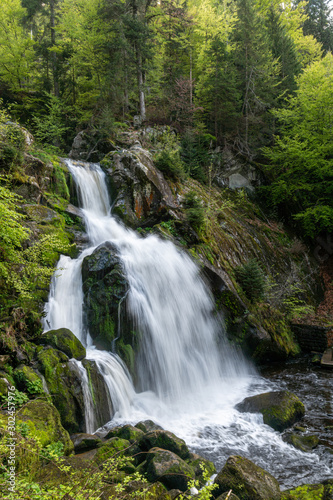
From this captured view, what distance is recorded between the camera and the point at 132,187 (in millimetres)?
11266

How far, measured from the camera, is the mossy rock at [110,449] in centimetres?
424

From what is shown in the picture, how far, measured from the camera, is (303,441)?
603 cm

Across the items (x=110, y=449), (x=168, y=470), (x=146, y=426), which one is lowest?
(x=146, y=426)

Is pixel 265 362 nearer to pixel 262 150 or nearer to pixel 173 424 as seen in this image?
pixel 173 424

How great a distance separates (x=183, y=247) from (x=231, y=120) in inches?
471

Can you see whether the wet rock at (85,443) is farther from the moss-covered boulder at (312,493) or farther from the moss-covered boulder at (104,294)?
the moss-covered boulder at (312,493)

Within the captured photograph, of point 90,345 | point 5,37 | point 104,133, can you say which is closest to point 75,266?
point 90,345

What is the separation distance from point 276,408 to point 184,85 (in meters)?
17.3

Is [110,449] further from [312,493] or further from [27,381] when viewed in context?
[312,493]

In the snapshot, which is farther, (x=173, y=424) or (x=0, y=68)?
(x=0, y=68)

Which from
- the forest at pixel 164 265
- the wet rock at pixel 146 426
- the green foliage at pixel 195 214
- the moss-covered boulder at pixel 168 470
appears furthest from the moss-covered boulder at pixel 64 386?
the green foliage at pixel 195 214

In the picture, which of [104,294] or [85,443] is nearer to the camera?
[85,443]

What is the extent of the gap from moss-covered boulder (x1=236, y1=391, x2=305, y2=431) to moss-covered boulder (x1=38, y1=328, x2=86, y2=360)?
14.0 ft

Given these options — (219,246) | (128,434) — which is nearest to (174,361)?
(128,434)
